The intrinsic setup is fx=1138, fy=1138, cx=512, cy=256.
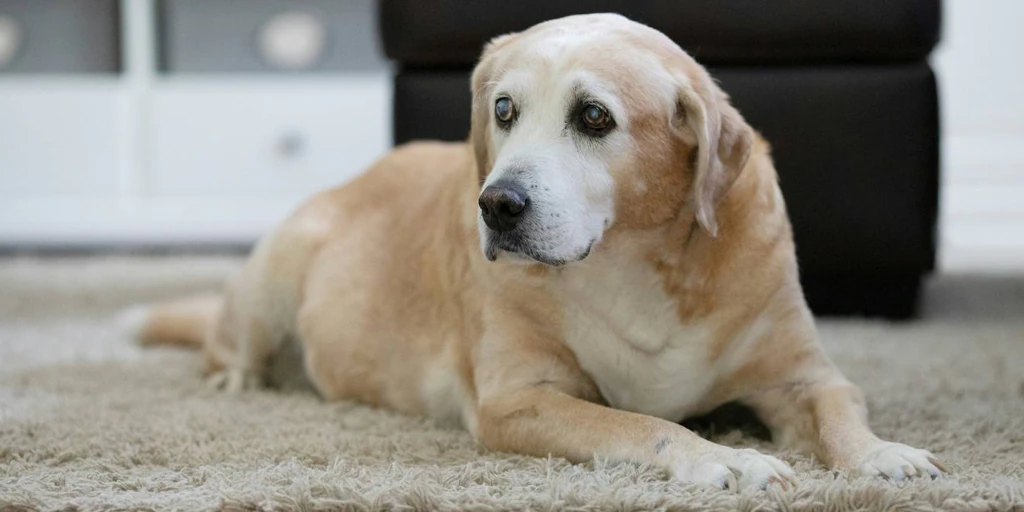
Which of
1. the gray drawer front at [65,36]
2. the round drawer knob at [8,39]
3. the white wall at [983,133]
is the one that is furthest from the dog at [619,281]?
the round drawer knob at [8,39]

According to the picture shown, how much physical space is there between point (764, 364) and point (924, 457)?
299 mm

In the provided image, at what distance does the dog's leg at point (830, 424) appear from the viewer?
4.37 ft

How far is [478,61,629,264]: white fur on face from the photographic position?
4.66 ft

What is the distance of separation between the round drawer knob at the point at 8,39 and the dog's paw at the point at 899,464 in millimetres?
4125

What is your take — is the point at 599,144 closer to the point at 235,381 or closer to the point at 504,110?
the point at 504,110

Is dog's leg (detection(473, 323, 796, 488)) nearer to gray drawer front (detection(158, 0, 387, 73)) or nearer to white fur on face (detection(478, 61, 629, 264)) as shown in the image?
white fur on face (detection(478, 61, 629, 264))

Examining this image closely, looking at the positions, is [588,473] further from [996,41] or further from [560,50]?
[996,41]

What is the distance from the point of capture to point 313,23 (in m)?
4.50

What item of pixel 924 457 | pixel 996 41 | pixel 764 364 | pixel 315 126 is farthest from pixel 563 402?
pixel 996 41

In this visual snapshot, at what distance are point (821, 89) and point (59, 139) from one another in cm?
297

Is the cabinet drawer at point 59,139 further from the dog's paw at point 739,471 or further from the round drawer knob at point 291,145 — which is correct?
the dog's paw at point 739,471

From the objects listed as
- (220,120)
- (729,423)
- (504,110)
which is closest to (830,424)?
(729,423)

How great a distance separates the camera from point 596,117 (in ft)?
4.84

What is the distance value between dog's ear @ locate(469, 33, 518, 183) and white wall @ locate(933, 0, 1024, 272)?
2.75 metres
